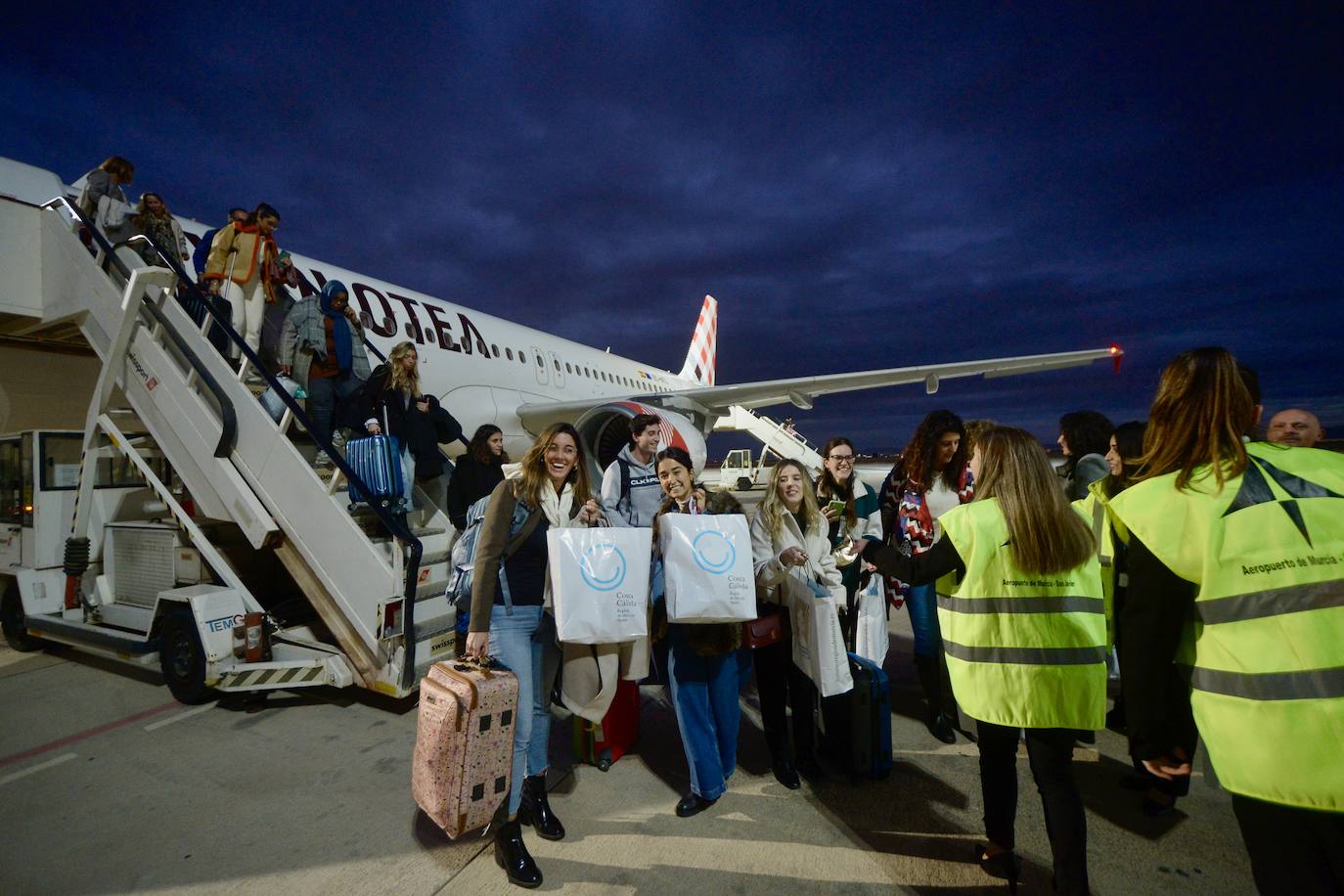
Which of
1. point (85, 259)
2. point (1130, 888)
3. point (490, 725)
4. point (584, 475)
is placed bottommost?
point (1130, 888)

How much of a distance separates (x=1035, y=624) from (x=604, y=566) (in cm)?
149

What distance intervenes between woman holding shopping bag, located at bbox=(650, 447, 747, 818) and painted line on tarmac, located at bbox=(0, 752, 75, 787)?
130 inches

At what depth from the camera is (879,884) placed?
7.27 ft

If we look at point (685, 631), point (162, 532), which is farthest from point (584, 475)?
point (162, 532)

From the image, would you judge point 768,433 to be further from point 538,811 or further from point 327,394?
point 538,811

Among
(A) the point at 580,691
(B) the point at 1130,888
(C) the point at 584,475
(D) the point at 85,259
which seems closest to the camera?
(B) the point at 1130,888

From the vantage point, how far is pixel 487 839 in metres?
2.58

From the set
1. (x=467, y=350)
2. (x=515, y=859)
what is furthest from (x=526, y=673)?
(x=467, y=350)

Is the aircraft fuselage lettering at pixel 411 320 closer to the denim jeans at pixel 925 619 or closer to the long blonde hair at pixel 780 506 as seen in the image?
the long blonde hair at pixel 780 506

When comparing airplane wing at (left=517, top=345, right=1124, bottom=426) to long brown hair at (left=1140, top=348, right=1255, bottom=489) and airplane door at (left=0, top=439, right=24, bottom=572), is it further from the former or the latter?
long brown hair at (left=1140, top=348, right=1255, bottom=489)

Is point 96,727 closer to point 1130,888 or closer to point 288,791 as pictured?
point 288,791

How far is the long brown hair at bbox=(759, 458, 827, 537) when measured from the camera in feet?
9.58

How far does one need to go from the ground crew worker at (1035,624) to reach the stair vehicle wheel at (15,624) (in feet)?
23.0

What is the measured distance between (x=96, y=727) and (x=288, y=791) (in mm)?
1744
